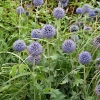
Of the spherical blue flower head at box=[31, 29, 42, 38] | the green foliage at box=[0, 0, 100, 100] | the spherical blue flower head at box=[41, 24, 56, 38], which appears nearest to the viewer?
the green foliage at box=[0, 0, 100, 100]

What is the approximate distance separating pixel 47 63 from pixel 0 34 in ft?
2.26

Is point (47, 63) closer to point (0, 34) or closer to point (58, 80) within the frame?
point (58, 80)

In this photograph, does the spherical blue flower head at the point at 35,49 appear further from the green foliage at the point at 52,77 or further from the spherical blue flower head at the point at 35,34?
the spherical blue flower head at the point at 35,34

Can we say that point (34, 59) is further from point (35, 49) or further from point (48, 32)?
point (48, 32)

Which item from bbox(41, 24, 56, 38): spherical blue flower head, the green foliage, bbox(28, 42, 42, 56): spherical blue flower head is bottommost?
the green foliage

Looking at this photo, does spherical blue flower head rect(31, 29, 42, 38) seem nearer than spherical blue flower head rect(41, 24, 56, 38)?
No

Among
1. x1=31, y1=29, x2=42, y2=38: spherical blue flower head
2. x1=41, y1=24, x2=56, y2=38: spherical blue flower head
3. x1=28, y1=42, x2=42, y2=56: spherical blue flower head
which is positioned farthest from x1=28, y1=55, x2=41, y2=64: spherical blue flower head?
x1=31, y1=29, x2=42, y2=38: spherical blue flower head

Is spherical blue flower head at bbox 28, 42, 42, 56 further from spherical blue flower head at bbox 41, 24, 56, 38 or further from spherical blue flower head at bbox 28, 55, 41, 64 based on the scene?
spherical blue flower head at bbox 41, 24, 56, 38

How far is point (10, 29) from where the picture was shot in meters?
2.88

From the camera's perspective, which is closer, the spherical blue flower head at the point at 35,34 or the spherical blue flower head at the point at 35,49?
the spherical blue flower head at the point at 35,49

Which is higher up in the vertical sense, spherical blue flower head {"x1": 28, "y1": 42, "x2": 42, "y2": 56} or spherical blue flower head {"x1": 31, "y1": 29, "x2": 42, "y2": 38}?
spherical blue flower head {"x1": 31, "y1": 29, "x2": 42, "y2": 38}

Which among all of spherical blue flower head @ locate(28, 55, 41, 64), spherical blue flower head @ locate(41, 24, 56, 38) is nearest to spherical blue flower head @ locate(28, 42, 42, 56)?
spherical blue flower head @ locate(28, 55, 41, 64)

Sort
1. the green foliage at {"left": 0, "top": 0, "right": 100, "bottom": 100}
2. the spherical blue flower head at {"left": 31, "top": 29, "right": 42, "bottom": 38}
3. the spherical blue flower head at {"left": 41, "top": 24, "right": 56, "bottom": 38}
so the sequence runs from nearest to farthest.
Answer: the green foliage at {"left": 0, "top": 0, "right": 100, "bottom": 100} → the spherical blue flower head at {"left": 41, "top": 24, "right": 56, "bottom": 38} → the spherical blue flower head at {"left": 31, "top": 29, "right": 42, "bottom": 38}

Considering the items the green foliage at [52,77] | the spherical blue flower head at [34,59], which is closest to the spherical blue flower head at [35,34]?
the green foliage at [52,77]
